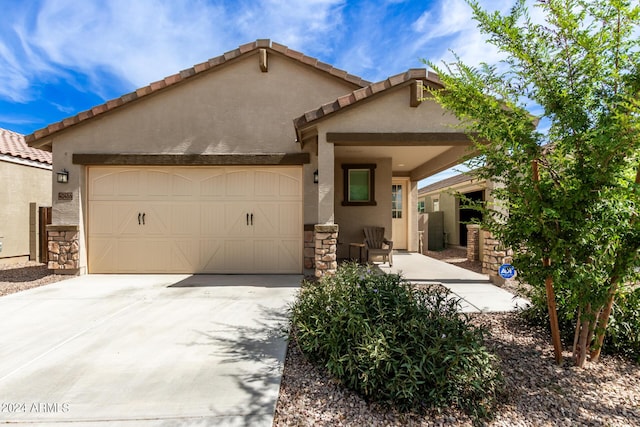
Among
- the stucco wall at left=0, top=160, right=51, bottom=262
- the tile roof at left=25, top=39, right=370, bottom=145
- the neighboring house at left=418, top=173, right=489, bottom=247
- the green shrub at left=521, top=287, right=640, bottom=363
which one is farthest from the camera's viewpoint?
the neighboring house at left=418, top=173, right=489, bottom=247

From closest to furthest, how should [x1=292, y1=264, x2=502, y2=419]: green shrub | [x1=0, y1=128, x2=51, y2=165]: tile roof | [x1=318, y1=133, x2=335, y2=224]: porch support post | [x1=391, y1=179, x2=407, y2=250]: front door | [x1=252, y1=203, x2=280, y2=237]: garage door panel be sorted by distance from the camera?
1. [x1=292, y1=264, x2=502, y2=419]: green shrub
2. [x1=318, y1=133, x2=335, y2=224]: porch support post
3. [x1=252, y1=203, x2=280, y2=237]: garage door panel
4. [x1=0, y1=128, x2=51, y2=165]: tile roof
5. [x1=391, y1=179, x2=407, y2=250]: front door

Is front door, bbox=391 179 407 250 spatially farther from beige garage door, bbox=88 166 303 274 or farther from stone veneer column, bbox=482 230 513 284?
beige garage door, bbox=88 166 303 274

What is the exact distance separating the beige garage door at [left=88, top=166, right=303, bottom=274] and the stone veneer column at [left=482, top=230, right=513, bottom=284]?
3926 millimetres

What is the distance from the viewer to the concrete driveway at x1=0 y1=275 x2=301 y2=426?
216 cm

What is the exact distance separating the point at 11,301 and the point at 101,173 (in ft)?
9.92

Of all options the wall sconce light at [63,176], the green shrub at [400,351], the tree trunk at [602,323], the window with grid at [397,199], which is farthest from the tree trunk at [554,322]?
the wall sconce light at [63,176]

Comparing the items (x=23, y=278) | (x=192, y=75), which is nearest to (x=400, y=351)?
(x=192, y=75)

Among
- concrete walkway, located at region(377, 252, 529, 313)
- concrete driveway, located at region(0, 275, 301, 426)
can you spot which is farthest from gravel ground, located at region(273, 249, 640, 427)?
concrete walkway, located at region(377, 252, 529, 313)

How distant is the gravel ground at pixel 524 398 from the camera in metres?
2.07

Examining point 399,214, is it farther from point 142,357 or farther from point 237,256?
point 142,357

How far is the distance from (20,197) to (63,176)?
378 cm

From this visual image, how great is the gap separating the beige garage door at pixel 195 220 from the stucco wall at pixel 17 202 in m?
3.77

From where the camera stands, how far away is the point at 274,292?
5.25 m

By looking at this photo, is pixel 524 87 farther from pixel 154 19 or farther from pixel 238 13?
pixel 154 19
